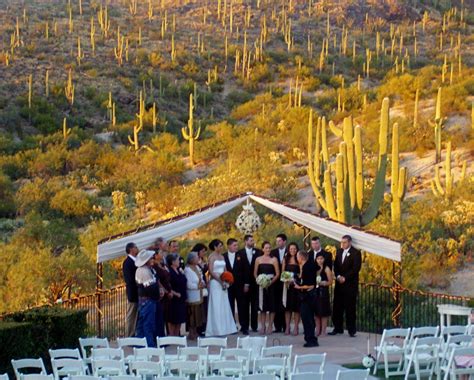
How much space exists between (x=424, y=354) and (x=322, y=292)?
364 centimetres

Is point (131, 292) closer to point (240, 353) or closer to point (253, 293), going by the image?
point (253, 293)

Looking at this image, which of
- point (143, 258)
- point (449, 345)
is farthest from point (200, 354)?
point (143, 258)

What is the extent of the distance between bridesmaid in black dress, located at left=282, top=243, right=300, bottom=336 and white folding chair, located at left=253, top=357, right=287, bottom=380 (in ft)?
14.7

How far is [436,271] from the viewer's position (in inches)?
921

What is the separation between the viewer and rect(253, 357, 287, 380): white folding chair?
10.6 m

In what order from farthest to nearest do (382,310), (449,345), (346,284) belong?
(382,310) → (346,284) → (449,345)

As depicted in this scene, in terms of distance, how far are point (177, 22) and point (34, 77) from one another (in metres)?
17.0

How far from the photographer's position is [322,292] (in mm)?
15820

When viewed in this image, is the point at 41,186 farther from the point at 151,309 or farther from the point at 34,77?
the point at 151,309

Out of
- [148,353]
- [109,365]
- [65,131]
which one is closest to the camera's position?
[109,365]

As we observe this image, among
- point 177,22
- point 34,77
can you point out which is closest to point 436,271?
point 34,77

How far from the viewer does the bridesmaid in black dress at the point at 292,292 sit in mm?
15766

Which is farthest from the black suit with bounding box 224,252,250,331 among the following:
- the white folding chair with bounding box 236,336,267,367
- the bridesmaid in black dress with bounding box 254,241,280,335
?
the white folding chair with bounding box 236,336,267,367

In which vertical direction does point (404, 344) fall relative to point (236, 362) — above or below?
below
